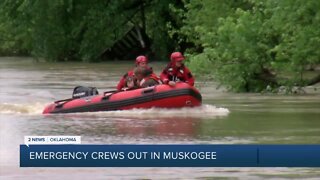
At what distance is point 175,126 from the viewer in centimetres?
1842

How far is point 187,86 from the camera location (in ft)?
67.8

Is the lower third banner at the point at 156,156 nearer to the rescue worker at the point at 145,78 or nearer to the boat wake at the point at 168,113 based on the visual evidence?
the boat wake at the point at 168,113

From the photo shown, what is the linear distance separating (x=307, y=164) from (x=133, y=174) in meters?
2.56

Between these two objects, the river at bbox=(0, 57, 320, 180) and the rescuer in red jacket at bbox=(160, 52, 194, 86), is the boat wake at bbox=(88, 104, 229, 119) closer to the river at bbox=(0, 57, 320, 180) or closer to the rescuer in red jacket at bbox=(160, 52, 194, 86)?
the river at bbox=(0, 57, 320, 180)

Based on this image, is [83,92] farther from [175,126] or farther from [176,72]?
[175,126]

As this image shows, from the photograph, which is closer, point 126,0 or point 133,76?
point 133,76

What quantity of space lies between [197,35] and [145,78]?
46.8 feet

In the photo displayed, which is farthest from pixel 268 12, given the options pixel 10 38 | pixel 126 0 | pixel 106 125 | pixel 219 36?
pixel 10 38

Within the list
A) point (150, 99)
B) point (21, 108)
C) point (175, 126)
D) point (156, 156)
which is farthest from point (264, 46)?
point (156, 156)

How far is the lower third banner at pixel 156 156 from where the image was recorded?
34.5ft

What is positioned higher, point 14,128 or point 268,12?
point 268,12

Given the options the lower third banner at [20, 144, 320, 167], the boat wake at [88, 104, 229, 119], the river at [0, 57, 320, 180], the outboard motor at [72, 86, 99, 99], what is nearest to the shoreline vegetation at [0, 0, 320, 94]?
the river at [0, 57, 320, 180]

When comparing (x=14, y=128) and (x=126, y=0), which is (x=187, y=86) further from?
(x=126, y=0)

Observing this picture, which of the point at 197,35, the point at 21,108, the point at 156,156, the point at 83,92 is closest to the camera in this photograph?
the point at 156,156
